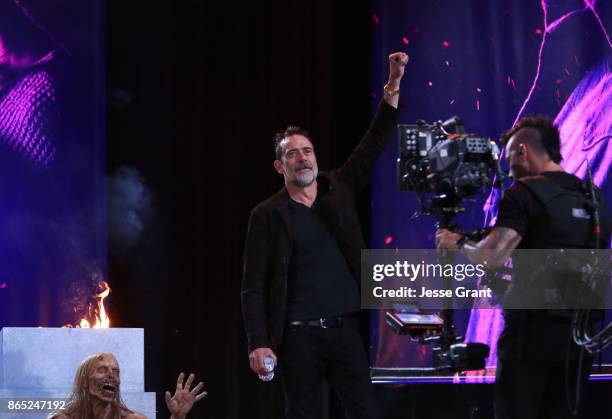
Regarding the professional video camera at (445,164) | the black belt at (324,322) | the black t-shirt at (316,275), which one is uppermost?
the professional video camera at (445,164)

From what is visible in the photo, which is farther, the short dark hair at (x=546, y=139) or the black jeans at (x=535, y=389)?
the short dark hair at (x=546, y=139)

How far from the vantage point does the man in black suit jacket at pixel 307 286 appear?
3.55m

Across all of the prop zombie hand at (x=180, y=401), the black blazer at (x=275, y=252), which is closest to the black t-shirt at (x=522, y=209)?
the black blazer at (x=275, y=252)

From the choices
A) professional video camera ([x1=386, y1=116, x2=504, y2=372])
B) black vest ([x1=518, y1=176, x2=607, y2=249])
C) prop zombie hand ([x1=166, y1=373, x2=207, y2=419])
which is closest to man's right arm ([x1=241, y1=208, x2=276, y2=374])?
prop zombie hand ([x1=166, y1=373, x2=207, y2=419])

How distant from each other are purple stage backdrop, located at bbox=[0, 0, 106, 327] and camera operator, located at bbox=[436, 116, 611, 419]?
8.48ft

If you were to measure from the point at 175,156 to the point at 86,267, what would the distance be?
77 cm

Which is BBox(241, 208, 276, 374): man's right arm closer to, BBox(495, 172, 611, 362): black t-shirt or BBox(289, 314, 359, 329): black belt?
BBox(289, 314, 359, 329): black belt

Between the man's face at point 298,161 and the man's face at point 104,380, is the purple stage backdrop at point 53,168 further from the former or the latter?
the man's face at point 298,161

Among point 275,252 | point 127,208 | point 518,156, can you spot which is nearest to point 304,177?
point 275,252

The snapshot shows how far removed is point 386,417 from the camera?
5082mm

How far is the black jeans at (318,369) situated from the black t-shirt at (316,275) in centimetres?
8

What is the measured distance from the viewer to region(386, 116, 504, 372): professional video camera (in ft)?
10.5

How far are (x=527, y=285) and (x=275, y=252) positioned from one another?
98cm

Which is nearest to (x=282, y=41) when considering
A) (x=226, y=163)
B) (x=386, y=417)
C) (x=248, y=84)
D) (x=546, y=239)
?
(x=248, y=84)
